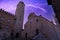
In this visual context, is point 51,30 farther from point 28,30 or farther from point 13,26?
point 13,26

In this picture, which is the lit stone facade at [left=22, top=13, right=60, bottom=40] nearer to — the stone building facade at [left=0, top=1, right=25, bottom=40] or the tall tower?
the stone building facade at [left=0, top=1, right=25, bottom=40]

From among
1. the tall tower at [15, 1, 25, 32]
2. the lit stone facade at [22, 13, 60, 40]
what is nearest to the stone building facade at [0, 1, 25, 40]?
the tall tower at [15, 1, 25, 32]

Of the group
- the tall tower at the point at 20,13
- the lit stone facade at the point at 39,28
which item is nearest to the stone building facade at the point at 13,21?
the tall tower at the point at 20,13

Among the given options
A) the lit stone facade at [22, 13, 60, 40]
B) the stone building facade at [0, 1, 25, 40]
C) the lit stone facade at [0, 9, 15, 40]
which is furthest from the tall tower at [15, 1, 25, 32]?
the lit stone facade at [22, 13, 60, 40]

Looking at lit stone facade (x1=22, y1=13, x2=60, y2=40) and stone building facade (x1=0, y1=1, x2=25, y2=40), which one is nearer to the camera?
lit stone facade (x1=22, y1=13, x2=60, y2=40)

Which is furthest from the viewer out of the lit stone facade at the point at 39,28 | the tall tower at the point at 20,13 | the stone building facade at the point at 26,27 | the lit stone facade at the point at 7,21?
the tall tower at the point at 20,13

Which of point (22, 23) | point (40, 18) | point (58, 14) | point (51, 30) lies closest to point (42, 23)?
point (40, 18)

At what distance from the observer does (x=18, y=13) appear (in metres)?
19.2

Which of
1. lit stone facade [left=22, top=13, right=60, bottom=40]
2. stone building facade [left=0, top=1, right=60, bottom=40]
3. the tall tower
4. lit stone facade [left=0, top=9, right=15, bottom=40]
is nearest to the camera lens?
stone building facade [left=0, top=1, right=60, bottom=40]

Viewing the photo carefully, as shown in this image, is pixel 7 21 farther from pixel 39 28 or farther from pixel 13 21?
pixel 39 28

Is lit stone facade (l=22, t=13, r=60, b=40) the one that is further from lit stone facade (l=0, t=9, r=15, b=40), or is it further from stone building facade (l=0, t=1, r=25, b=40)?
lit stone facade (l=0, t=9, r=15, b=40)

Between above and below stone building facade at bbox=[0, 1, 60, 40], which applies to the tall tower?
above

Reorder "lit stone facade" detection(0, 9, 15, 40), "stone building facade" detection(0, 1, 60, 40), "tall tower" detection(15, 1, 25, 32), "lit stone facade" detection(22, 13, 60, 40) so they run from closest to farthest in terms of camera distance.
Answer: "stone building facade" detection(0, 1, 60, 40), "lit stone facade" detection(22, 13, 60, 40), "lit stone facade" detection(0, 9, 15, 40), "tall tower" detection(15, 1, 25, 32)

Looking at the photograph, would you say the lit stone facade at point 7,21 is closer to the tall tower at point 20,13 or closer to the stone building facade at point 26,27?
the stone building facade at point 26,27
